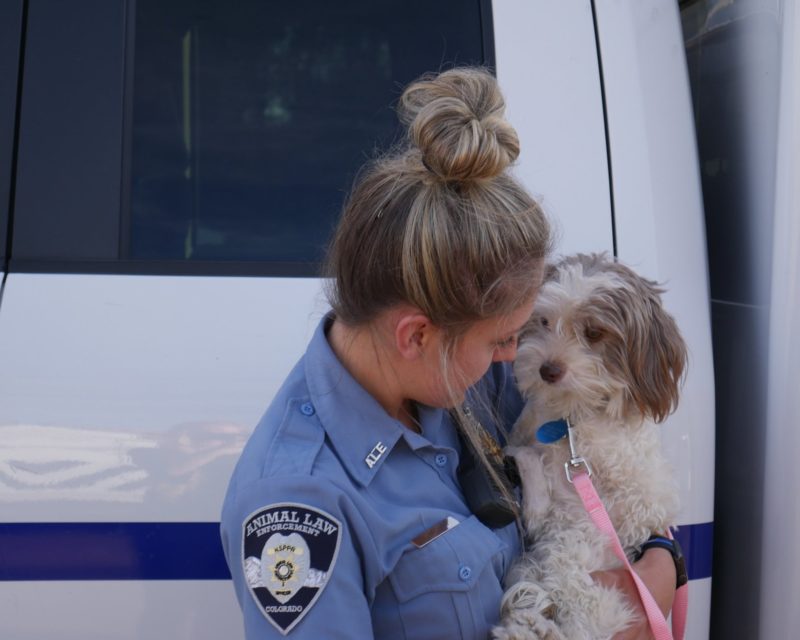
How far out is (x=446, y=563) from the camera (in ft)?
4.98

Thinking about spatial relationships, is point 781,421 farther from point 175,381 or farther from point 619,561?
point 175,381

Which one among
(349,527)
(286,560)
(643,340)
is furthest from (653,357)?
(286,560)

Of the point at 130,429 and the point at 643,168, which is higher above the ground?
the point at 643,168

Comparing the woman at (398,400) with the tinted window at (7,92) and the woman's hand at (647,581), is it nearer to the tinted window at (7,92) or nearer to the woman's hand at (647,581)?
the woman's hand at (647,581)

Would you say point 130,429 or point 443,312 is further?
point 130,429

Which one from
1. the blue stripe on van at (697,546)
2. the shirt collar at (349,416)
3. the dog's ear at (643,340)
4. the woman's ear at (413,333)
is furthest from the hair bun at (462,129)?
the blue stripe on van at (697,546)

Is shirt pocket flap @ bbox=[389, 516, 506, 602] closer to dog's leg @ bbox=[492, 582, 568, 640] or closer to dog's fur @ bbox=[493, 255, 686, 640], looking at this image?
dog's leg @ bbox=[492, 582, 568, 640]

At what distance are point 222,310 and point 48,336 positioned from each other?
340 mm

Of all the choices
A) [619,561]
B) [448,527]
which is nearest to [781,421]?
[619,561]

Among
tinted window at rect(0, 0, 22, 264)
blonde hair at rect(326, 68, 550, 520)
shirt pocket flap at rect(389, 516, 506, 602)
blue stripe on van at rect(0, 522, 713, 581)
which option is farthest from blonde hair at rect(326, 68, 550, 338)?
tinted window at rect(0, 0, 22, 264)

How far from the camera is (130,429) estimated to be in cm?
181

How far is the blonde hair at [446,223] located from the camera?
1.42 m

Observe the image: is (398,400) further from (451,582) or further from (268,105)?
(268,105)

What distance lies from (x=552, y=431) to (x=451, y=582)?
1.86 ft
